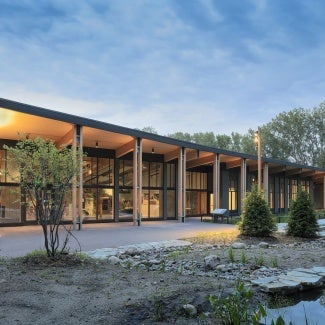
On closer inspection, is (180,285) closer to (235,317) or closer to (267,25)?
(235,317)

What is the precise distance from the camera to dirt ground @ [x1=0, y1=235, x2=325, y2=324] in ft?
12.7

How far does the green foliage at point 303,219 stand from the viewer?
12.6 m

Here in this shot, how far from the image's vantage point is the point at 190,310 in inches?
158

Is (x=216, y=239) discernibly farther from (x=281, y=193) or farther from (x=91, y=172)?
(x=281, y=193)

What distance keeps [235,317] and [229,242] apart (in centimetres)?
790

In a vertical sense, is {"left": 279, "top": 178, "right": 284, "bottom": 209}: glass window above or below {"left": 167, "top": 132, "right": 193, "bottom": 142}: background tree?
below

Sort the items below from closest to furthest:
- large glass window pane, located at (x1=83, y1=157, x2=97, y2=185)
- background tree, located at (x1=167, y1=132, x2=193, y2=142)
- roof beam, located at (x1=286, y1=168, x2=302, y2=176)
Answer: large glass window pane, located at (x1=83, y1=157, x2=97, y2=185), roof beam, located at (x1=286, y1=168, x2=302, y2=176), background tree, located at (x1=167, y1=132, x2=193, y2=142)

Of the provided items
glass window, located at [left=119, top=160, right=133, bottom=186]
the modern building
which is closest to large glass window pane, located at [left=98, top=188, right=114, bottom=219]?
the modern building

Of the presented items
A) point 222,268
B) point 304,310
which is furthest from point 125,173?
point 304,310

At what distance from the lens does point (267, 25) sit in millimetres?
11344

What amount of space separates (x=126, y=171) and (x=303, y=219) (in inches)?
413

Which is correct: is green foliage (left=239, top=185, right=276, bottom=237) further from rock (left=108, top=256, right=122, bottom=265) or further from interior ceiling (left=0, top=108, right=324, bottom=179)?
interior ceiling (left=0, top=108, right=324, bottom=179)

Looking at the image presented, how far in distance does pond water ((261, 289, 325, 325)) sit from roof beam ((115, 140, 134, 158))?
13268 mm

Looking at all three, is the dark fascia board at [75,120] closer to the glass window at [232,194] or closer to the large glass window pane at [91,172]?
the large glass window pane at [91,172]
